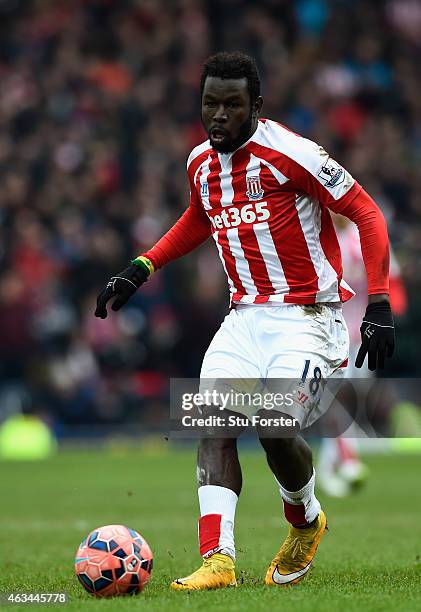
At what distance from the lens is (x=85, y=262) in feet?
54.2

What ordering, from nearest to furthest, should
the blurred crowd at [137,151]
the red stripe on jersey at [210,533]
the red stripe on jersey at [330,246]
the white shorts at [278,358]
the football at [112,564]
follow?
the football at [112,564], the red stripe on jersey at [210,533], the white shorts at [278,358], the red stripe on jersey at [330,246], the blurred crowd at [137,151]

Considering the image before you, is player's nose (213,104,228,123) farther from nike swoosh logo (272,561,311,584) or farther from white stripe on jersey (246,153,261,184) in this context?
nike swoosh logo (272,561,311,584)

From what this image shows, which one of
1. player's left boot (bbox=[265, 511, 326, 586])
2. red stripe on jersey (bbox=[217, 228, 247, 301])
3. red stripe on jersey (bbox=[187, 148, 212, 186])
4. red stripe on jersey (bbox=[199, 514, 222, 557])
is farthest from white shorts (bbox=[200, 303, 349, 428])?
red stripe on jersey (bbox=[187, 148, 212, 186])

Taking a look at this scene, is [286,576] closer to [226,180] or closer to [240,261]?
[240,261]

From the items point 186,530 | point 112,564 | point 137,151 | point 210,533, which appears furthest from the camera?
point 137,151

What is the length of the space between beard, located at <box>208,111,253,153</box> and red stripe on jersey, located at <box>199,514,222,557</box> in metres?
1.66

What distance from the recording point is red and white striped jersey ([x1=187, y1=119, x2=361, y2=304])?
5781 mm

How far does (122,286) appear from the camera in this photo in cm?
619

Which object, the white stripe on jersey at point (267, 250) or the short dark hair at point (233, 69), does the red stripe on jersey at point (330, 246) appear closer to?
the white stripe on jersey at point (267, 250)

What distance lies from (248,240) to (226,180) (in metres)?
0.31

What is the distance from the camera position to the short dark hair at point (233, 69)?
5711 mm

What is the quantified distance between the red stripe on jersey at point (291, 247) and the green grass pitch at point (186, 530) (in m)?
1.36

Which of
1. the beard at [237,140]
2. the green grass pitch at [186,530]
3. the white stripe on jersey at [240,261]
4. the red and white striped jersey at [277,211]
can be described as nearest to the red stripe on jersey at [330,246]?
the red and white striped jersey at [277,211]

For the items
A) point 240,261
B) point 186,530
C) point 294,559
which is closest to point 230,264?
point 240,261
